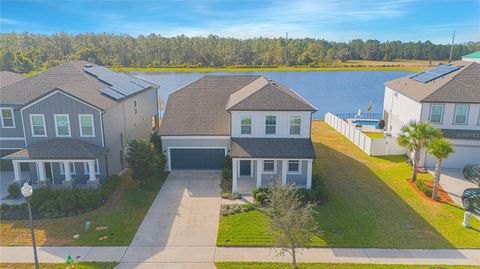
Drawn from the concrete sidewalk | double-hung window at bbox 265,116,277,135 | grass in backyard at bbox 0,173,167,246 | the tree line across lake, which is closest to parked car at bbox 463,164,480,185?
the concrete sidewalk

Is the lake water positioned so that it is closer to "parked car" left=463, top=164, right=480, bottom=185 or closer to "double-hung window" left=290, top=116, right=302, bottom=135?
"parked car" left=463, top=164, right=480, bottom=185

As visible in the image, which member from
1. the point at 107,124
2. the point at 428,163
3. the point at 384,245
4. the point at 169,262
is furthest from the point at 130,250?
the point at 428,163

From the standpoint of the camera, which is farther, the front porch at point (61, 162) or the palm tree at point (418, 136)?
the palm tree at point (418, 136)

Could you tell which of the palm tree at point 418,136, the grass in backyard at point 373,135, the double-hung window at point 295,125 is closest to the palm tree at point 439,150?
the palm tree at point 418,136

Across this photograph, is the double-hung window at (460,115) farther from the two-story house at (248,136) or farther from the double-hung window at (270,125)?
the double-hung window at (270,125)

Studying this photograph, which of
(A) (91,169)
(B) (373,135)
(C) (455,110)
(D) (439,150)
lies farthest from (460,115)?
(A) (91,169)

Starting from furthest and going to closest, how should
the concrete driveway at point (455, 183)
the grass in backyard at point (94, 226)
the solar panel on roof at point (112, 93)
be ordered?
the solar panel on roof at point (112, 93), the concrete driveway at point (455, 183), the grass in backyard at point (94, 226)

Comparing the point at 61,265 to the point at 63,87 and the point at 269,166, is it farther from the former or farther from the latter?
the point at 269,166

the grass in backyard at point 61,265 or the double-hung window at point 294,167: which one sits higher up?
the double-hung window at point 294,167
